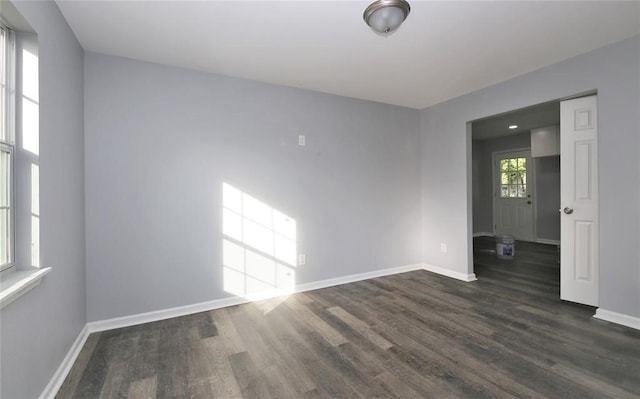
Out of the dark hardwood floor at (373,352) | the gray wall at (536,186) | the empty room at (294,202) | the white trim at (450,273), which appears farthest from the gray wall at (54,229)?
the gray wall at (536,186)

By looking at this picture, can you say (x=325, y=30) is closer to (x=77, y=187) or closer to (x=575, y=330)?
(x=77, y=187)

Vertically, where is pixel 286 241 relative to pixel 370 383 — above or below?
above

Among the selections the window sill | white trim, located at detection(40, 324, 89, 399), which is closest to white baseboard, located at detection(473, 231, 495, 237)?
white trim, located at detection(40, 324, 89, 399)

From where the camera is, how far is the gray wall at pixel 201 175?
2.51 metres

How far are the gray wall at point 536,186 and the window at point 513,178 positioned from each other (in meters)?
0.24

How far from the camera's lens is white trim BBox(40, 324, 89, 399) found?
5.32 feet

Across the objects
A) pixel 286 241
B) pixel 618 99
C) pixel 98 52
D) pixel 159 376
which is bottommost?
pixel 159 376

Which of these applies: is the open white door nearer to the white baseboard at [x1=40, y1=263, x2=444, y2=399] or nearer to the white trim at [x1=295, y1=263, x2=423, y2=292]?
the white trim at [x1=295, y1=263, x2=423, y2=292]

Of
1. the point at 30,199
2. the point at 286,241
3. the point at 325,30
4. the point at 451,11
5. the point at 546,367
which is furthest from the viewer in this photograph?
the point at 286,241

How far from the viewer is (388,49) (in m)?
2.53

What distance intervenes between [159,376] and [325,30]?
9.04 feet

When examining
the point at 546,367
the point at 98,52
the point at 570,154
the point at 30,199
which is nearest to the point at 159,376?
the point at 30,199

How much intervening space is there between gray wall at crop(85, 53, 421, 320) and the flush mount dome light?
63.4 inches

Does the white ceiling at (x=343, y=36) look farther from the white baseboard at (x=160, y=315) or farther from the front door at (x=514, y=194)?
the front door at (x=514, y=194)
